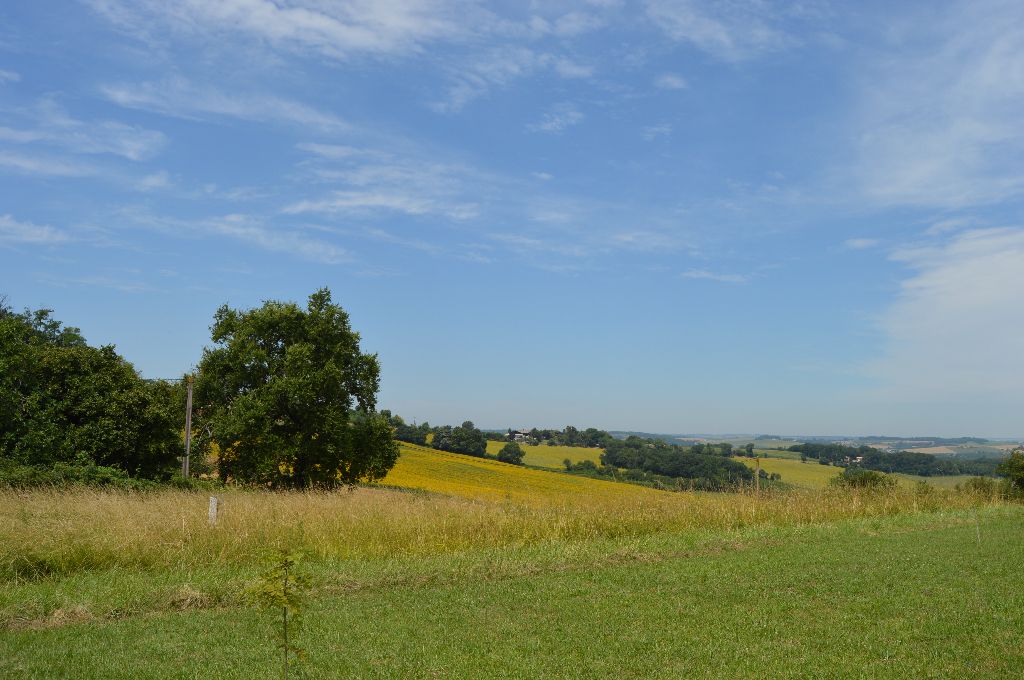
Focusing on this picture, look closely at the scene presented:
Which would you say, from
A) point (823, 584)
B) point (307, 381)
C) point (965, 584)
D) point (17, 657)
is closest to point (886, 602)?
point (823, 584)

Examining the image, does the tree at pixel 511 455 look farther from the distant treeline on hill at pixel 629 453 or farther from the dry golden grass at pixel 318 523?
the dry golden grass at pixel 318 523

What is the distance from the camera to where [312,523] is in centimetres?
1334

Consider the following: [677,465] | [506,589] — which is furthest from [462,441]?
[506,589]

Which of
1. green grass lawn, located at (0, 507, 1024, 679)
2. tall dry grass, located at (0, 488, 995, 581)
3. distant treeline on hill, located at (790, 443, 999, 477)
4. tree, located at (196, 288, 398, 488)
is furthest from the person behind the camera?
distant treeline on hill, located at (790, 443, 999, 477)

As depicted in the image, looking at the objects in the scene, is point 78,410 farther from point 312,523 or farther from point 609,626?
point 609,626

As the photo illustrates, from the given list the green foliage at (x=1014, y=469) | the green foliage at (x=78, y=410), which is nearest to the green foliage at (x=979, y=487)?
the green foliage at (x=1014, y=469)

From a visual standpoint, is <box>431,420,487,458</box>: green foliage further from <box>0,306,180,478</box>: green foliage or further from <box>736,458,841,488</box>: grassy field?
<box>0,306,180,478</box>: green foliage

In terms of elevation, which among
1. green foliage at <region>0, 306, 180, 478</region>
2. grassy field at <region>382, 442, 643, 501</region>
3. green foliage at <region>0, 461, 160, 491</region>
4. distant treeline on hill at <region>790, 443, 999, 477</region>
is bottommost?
grassy field at <region>382, 442, 643, 501</region>

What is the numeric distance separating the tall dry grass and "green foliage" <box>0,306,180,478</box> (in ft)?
32.7

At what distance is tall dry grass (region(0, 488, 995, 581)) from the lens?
11.0m

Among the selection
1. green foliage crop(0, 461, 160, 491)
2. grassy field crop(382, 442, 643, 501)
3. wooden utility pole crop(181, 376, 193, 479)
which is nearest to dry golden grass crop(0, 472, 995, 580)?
green foliage crop(0, 461, 160, 491)

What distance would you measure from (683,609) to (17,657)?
6830mm

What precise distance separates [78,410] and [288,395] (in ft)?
24.8

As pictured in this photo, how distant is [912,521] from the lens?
703 inches
